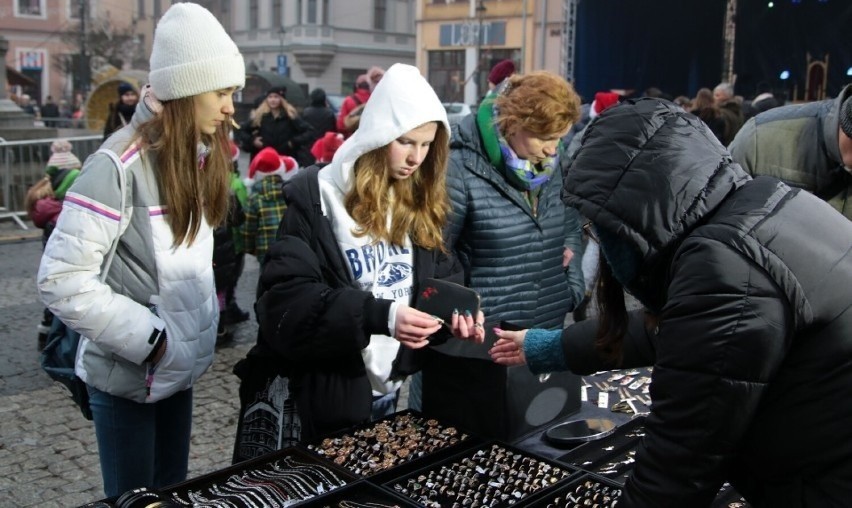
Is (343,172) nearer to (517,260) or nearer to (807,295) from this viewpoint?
(517,260)

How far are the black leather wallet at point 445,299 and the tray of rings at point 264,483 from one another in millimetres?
510

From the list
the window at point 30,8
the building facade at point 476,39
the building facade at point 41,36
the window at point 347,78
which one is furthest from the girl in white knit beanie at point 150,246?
the window at point 30,8

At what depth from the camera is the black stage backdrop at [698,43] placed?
48.9ft

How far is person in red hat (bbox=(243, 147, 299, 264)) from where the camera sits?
5.45m

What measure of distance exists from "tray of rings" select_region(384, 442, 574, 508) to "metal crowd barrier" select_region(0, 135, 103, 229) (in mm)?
9588

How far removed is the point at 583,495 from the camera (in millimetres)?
1934

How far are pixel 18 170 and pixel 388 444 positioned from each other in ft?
32.2

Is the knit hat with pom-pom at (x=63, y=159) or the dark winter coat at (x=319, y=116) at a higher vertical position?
the dark winter coat at (x=319, y=116)

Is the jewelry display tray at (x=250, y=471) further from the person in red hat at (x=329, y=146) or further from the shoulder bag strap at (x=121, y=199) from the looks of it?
the person in red hat at (x=329, y=146)

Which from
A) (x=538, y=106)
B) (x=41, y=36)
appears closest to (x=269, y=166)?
(x=538, y=106)

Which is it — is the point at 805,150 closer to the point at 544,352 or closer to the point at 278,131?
the point at 544,352

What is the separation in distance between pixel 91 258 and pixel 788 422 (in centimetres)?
168

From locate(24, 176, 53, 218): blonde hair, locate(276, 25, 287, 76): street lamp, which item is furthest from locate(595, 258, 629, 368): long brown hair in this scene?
locate(276, 25, 287, 76): street lamp

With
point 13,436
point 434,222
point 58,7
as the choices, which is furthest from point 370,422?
point 58,7
